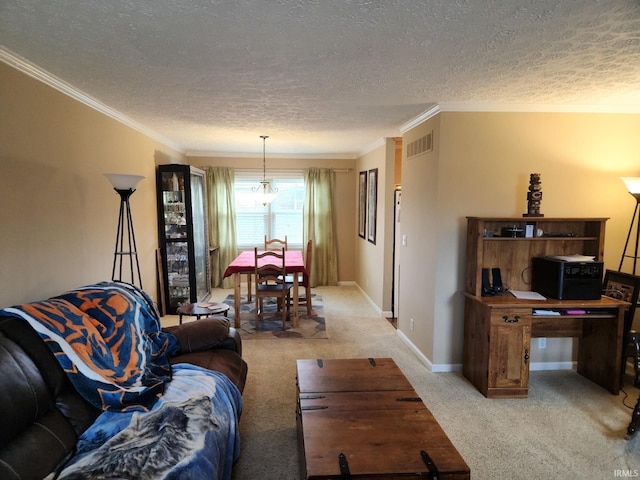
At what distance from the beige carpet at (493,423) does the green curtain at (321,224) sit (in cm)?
311

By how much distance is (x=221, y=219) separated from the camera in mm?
6750

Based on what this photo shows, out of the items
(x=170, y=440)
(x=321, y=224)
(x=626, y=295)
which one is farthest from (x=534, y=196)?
(x=321, y=224)

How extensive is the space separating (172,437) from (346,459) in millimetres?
783

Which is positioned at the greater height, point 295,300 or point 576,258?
point 576,258

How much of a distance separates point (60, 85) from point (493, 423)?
157 inches

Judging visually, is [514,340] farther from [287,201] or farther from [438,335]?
[287,201]

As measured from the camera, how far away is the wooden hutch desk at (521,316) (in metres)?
2.92

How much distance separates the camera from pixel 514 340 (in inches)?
115

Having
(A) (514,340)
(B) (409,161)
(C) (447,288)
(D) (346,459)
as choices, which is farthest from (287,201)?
(D) (346,459)

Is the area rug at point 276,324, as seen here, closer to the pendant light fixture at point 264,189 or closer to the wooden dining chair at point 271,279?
the wooden dining chair at point 271,279

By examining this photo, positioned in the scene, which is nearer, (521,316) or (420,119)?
(521,316)

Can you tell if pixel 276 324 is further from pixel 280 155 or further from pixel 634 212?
pixel 634 212

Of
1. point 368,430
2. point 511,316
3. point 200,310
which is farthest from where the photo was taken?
point 200,310

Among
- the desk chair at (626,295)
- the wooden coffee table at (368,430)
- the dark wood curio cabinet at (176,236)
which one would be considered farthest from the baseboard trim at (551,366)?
the dark wood curio cabinet at (176,236)
